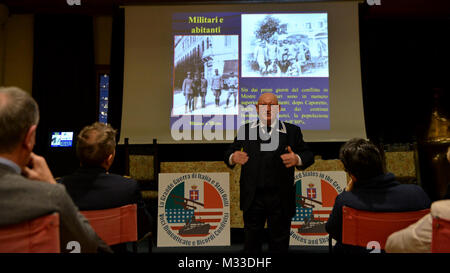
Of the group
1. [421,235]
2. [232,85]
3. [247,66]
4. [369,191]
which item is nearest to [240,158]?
[369,191]

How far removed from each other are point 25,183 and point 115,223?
0.74m

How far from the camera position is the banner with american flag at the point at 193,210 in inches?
138

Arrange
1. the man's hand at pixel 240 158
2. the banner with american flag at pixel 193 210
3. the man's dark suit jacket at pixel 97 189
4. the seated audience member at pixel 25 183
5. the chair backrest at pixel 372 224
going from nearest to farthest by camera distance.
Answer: the seated audience member at pixel 25 183 → the chair backrest at pixel 372 224 → the man's dark suit jacket at pixel 97 189 → the man's hand at pixel 240 158 → the banner with american flag at pixel 193 210

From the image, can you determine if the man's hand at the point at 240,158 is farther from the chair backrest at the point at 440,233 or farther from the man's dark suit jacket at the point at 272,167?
the chair backrest at the point at 440,233

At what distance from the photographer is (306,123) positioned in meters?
4.29

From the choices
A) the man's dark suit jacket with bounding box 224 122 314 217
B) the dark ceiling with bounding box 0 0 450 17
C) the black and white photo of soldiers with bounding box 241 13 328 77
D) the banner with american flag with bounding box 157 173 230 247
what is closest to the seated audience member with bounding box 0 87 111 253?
the man's dark suit jacket with bounding box 224 122 314 217

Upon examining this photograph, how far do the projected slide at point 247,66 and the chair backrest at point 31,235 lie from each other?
346 centimetres

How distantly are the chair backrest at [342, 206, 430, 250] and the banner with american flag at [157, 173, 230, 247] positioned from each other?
7.27 ft

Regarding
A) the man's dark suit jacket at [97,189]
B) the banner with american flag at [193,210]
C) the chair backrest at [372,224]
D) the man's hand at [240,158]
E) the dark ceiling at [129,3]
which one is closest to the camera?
the chair backrest at [372,224]

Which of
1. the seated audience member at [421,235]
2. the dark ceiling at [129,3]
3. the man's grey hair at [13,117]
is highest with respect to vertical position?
the dark ceiling at [129,3]

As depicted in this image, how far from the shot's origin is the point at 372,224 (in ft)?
4.54

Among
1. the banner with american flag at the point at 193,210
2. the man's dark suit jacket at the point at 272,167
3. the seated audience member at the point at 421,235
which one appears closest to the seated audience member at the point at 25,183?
the seated audience member at the point at 421,235

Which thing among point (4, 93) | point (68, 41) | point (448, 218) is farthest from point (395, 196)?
point (68, 41)

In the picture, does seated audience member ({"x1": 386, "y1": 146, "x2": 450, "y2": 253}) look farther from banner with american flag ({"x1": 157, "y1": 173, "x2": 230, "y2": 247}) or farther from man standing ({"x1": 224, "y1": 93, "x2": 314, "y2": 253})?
banner with american flag ({"x1": 157, "y1": 173, "x2": 230, "y2": 247})
